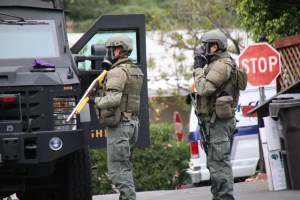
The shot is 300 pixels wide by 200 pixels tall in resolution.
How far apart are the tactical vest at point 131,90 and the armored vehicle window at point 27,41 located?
4.06 ft

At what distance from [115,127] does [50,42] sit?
1.64 m

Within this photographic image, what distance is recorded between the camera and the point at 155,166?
60.1ft

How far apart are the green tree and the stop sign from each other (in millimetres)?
1213

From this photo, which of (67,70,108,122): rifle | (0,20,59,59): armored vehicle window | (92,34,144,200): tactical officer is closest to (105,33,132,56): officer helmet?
(92,34,144,200): tactical officer

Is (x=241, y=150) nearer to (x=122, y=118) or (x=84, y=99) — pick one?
(x=122, y=118)

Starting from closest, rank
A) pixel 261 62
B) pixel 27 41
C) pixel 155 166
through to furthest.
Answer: pixel 27 41, pixel 261 62, pixel 155 166

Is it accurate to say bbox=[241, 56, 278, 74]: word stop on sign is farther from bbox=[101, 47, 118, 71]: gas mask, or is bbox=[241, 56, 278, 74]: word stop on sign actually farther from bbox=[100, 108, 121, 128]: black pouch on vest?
bbox=[100, 108, 121, 128]: black pouch on vest

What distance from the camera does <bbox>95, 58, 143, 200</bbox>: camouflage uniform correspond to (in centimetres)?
988

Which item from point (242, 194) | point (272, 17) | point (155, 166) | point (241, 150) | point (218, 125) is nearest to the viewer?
point (218, 125)

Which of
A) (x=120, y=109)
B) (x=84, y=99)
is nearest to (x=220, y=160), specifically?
(x=120, y=109)

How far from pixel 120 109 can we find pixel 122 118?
97mm

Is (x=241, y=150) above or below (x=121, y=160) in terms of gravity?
above

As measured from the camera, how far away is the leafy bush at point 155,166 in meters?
17.7

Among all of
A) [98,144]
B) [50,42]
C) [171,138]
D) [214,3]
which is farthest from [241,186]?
[214,3]
